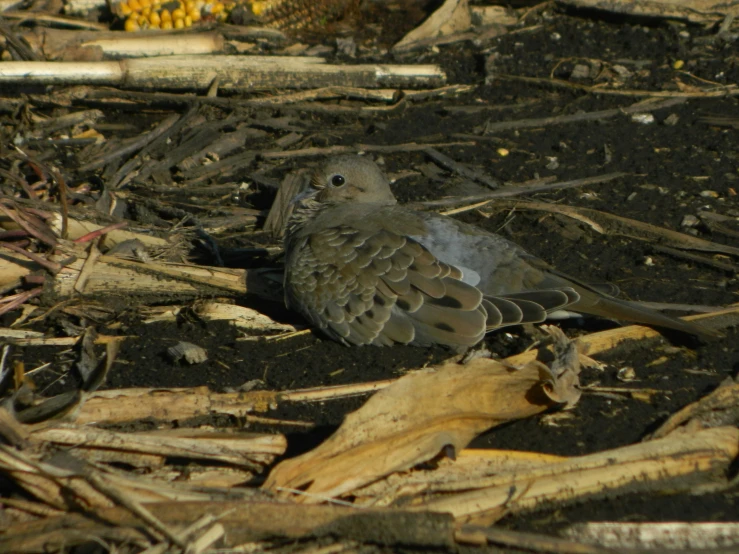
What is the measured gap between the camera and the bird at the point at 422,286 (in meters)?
4.95

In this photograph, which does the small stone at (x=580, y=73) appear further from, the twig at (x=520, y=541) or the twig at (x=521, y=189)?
the twig at (x=520, y=541)

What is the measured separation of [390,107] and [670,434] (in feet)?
14.8

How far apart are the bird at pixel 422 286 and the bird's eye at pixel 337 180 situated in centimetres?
37

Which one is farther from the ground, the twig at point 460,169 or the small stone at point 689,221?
the twig at point 460,169

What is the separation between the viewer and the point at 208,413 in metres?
4.24

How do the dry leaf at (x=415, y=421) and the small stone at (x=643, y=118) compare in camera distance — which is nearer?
the dry leaf at (x=415, y=421)

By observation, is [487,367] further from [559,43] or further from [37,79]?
[559,43]

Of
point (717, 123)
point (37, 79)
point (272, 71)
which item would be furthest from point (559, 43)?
point (37, 79)

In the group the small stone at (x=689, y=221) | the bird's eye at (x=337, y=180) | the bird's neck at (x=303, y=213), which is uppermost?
the bird's eye at (x=337, y=180)

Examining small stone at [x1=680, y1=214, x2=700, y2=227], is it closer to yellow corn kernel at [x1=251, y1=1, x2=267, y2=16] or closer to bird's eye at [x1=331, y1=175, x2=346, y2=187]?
bird's eye at [x1=331, y1=175, x2=346, y2=187]

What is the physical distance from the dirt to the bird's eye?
810mm

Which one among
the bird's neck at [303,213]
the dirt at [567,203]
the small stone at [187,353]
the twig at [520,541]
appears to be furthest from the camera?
the bird's neck at [303,213]

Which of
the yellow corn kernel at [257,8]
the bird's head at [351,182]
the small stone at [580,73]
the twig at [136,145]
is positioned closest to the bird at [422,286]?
the bird's head at [351,182]

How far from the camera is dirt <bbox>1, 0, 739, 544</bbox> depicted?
4.35 m
